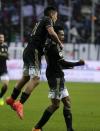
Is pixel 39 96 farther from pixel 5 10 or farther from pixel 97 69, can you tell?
pixel 5 10

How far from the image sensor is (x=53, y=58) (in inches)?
511

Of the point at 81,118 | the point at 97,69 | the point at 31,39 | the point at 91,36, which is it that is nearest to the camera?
the point at 31,39

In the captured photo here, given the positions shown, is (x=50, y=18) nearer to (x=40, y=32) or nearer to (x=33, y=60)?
(x=40, y=32)

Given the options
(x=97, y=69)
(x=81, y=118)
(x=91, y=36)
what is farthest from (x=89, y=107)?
(x=91, y=36)

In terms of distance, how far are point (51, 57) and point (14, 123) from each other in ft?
10.4

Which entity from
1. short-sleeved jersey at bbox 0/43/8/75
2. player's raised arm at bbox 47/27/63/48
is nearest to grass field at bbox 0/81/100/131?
short-sleeved jersey at bbox 0/43/8/75

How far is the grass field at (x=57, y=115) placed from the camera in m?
14.8

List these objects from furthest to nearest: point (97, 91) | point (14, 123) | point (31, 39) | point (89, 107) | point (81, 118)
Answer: point (97, 91) → point (89, 107) → point (81, 118) → point (14, 123) → point (31, 39)

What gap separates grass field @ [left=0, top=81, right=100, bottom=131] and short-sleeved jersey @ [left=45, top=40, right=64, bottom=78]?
1.81 metres

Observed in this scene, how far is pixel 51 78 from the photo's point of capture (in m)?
13.0

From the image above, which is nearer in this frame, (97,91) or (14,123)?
(14,123)

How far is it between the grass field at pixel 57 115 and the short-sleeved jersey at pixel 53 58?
5.94 feet

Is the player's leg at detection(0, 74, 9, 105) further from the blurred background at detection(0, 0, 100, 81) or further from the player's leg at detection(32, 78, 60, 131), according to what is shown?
the blurred background at detection(0, 0, 100, 81)

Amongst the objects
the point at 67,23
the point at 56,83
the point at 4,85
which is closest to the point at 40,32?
the point at 56,83
